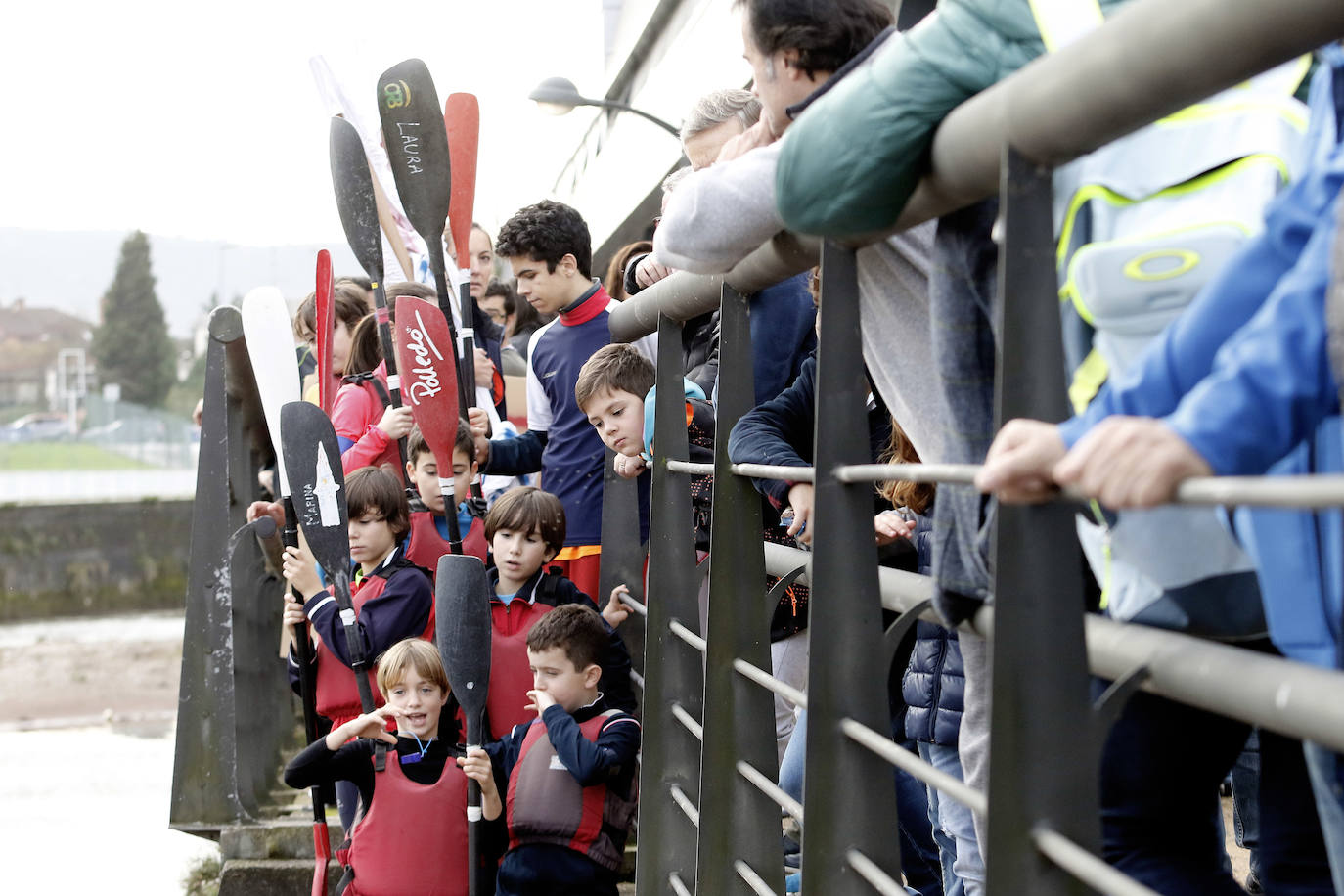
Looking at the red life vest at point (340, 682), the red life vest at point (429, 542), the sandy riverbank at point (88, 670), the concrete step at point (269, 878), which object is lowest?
the sandy riverbank at point (88, 670)

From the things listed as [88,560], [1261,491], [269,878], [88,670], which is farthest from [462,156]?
[88,560]

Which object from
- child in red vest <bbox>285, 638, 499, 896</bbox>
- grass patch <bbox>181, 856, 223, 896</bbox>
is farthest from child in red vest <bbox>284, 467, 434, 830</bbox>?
grass patch <bbox>181, 856, 223, 896</bbox>

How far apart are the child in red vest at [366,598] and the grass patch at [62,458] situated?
2607cm

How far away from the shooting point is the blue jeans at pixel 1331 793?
87 centimetres

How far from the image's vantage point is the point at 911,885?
2521 millimetres

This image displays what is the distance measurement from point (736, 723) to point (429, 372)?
1329 mm

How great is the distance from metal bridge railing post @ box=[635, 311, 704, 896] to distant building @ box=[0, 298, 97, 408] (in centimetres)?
5861

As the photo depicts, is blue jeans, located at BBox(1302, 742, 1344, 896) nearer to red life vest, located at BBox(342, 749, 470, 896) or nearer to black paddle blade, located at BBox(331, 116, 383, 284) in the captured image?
red life vest, located at BBox(342, 749, 470, 896)

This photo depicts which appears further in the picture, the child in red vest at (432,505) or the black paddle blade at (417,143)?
the child in red vest at (432,505)

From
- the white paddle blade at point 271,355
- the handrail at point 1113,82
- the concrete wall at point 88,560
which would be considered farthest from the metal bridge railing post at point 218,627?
the concrete wall at point 88,560

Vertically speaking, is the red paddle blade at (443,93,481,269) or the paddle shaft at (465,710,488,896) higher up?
the red paddle blade at (443,93,481,269)

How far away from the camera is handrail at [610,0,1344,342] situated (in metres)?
0.77

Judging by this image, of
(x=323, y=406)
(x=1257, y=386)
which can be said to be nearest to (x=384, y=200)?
(x=323, y=406)

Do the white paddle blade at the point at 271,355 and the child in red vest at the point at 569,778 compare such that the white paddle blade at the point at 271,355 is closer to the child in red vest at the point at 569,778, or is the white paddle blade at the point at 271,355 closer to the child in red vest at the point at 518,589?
the child in red vest at the point at 518,589
